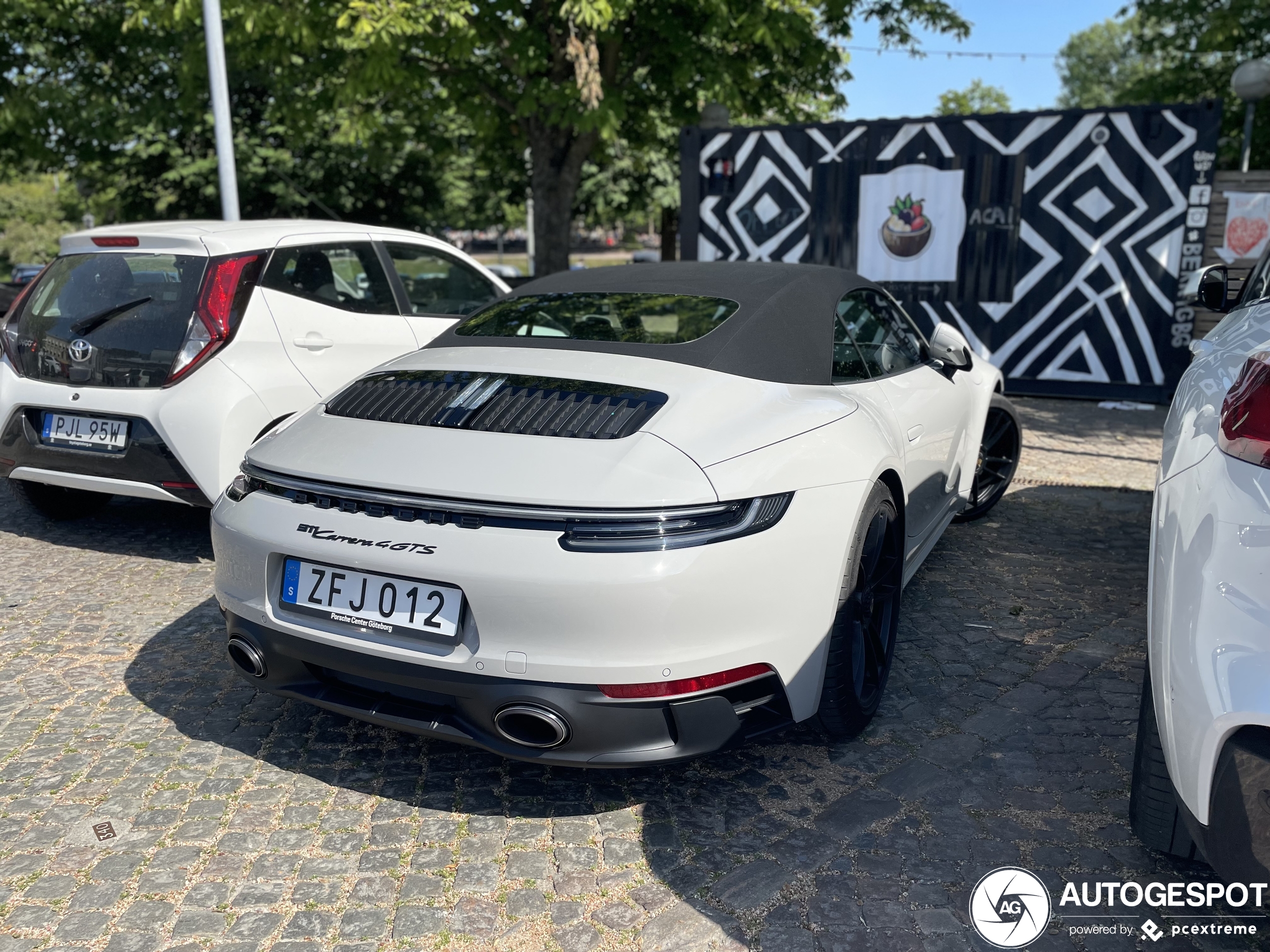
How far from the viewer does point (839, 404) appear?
10.9 ft

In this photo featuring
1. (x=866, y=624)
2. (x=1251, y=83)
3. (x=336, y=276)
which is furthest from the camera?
(x=1251, y=83)

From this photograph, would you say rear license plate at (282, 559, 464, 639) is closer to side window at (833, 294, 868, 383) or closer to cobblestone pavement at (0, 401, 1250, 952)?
cobblestone pavement at (0, 401, 1250, 952)

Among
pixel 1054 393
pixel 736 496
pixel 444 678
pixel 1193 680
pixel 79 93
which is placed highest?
pixel 79 93

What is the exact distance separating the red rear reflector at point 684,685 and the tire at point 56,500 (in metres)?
4.06

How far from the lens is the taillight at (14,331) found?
5.17 m

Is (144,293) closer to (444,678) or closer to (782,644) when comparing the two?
(444,678)

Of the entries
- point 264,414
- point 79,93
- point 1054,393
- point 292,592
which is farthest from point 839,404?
point 79,93

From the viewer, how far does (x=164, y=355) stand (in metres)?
4.83

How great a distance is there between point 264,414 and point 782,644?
10.4 ft

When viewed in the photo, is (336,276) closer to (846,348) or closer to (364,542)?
(846,348)

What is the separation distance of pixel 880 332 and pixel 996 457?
217 cm

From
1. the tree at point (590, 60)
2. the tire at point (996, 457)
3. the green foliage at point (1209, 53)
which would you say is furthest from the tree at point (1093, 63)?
the tire at point (996, 457)

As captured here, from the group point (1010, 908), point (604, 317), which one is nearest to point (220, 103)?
point (604, 317)

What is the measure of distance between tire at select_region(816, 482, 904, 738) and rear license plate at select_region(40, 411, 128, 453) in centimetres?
342
